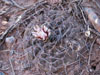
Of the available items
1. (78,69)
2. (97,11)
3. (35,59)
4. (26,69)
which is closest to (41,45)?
(35,59)

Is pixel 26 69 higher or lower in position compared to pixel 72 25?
lower

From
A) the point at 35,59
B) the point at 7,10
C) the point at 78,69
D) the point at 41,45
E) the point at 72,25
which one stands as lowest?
the point at 78,69

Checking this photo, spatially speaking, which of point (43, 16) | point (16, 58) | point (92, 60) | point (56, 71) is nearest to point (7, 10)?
point (43, 16)

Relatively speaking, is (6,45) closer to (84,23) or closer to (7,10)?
(7,10)

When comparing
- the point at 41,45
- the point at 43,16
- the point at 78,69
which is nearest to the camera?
the point at 78,69

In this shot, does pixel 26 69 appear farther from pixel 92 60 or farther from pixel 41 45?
pixel 92 60

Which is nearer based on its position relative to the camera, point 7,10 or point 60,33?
point 60,33

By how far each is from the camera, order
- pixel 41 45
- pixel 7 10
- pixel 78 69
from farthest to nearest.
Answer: pixel 7 10, pixel 41 45, pixel 78 69
